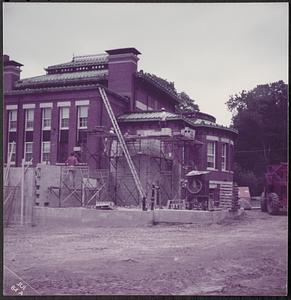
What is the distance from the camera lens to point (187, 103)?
6.52 m

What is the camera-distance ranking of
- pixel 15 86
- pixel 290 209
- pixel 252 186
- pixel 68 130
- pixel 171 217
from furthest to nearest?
pixel 171 217 → pixel 68 130 → pixel 252 186 → pixel 15 86 → pixel 290 209

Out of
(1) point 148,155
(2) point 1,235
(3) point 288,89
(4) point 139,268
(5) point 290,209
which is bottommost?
(4) point 139,268

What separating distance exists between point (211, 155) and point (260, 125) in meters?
2.20

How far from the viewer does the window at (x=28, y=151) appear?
6.37 m

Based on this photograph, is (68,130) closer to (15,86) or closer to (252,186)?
(15,86)

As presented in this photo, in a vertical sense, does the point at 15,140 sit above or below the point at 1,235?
above

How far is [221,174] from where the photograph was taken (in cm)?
719

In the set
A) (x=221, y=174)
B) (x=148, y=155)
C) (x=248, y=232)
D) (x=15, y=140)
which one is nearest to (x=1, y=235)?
(x=15, y=140)

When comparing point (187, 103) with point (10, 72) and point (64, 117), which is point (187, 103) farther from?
point (10, 72)

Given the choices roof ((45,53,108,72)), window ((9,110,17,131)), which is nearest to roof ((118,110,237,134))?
roof ((45,53,108,72))

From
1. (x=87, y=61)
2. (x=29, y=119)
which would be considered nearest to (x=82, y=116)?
(x=87, y=61)

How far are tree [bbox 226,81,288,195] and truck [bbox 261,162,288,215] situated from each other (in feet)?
0.34

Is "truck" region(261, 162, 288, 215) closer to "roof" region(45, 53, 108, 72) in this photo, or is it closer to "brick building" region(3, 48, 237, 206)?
"brick building" region(3, 48, 237, 206)

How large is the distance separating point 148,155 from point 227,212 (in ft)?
6.92
